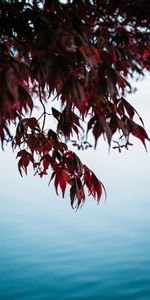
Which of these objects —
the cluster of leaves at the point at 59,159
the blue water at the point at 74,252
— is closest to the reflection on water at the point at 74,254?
the blue water at the point at 74,252

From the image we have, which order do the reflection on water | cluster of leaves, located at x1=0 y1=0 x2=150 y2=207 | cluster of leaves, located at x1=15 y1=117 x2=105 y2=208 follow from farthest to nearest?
the reflection on water → cluster of leaves, located at x1=15 y1=117 x2=105 y2=208 → cluster of leaves, located at x1=0 y1=0 x2=150 y2=207

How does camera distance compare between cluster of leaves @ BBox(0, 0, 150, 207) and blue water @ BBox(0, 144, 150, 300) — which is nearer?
cluster of leaves @ BBox(0, 0, 150, 207)

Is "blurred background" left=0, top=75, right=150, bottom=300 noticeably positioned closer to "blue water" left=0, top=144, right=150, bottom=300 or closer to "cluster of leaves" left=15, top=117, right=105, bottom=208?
"blue water" left=0, top=144, right=150, bottom=300

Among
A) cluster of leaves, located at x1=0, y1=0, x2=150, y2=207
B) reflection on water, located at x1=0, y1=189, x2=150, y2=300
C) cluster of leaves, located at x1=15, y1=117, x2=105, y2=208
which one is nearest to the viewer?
cluster of leaves, located at x1=0, y1=0, x2=150, y2=207

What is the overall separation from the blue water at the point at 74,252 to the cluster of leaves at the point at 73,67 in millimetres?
4996

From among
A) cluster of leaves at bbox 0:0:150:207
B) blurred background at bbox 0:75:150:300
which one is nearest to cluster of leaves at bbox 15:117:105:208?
cluster of leaves at bbox 0:0:150:207

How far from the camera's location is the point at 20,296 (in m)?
7.53

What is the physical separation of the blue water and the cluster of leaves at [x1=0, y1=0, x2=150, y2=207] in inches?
197

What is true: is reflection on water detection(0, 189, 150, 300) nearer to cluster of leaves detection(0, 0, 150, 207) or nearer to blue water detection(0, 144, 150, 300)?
blue water detection(0, 144, 150, 300)

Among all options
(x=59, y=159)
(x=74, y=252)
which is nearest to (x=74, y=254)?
(x=74, y=252)

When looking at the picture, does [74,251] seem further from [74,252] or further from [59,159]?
[59,159]

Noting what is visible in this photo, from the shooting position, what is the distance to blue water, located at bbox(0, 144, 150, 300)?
311 inches

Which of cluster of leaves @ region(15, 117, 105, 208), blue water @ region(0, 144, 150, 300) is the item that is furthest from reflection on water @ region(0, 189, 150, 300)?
cluster of leaves @ region(15, 117, 105, 208)

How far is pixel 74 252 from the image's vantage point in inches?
449
